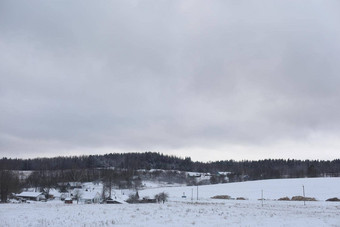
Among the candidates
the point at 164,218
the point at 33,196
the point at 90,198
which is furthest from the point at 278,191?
the point at 164,218

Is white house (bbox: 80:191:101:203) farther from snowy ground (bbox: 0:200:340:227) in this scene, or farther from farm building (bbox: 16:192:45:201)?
snowy ground (bbox: 0:200:340:227)

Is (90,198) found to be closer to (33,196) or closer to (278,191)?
(33,196)

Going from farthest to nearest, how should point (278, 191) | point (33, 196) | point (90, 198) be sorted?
Result: point (33, 196) < point (278, 191) < point (90, 198)

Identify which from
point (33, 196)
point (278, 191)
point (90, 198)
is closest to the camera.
Result: point (90, 198)

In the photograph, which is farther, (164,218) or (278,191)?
(278,191)

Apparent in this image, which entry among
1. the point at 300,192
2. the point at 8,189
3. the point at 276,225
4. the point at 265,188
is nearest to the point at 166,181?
the point at 265,188

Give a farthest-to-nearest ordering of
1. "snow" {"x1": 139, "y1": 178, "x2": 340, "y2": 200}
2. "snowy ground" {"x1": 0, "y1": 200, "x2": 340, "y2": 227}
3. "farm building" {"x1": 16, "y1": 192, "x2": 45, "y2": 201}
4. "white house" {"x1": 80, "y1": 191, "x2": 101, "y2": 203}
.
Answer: "farm building" {"x1": 16, "y1": 192, "x2": 45, "y2": 201} → "snow" {"x1": 139, "y1": 178, "x2": 340, "y2": 200} → "white house" {"x1": 80, "y1": 191, "x2": 101, "y2": 203} → "snowy ground" {"x1": 0, "y1": 200, "x2": 340, "y2": 227}

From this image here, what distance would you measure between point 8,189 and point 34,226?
58.0m

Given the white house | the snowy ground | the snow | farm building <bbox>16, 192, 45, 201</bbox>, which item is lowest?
farm building <bbox>16, 192, 45, 201</bbox>

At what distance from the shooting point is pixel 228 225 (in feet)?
68.6

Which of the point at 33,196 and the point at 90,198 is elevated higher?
the point at 90,198

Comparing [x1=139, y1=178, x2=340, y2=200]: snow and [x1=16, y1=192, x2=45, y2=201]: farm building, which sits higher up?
[x1=139, y1=178, x2=340, y2=200]: snow

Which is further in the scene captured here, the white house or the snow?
the snow

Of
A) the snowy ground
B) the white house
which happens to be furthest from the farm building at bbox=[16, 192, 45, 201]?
the snowy ground
